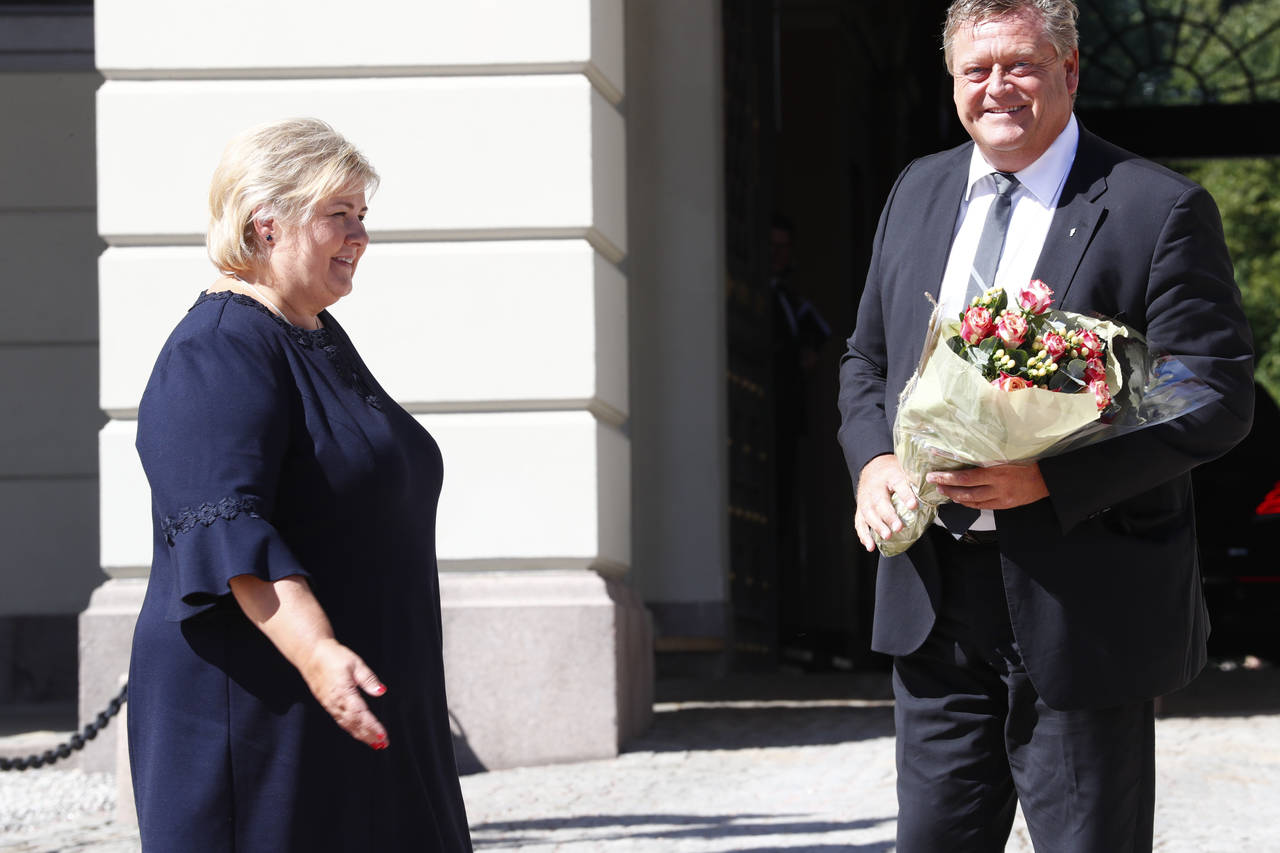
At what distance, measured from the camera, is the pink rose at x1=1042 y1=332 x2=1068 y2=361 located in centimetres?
267

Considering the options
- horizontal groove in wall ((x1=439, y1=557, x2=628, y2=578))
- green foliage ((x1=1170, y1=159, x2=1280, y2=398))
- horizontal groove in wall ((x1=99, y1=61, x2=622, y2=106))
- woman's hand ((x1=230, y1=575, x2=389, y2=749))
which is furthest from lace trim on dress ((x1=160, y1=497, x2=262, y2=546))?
green foliage ((x1=1170, y1=159, x2=1280, y2=398))

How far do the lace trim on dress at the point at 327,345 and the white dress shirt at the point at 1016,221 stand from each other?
1.06 metres

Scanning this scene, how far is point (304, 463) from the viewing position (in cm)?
295

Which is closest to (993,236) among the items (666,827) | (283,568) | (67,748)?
(283,568)

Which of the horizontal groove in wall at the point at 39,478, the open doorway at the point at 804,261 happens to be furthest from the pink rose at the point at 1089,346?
the horizontal groove in wall at the point at 39,478

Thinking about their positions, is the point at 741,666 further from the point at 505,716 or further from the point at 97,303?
the point at 97,303

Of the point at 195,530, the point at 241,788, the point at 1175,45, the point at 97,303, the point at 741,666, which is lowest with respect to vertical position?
the point at 741,666

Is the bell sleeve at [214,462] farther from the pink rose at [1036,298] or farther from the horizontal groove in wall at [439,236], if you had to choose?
the horizontal groove in wall at [439,236]

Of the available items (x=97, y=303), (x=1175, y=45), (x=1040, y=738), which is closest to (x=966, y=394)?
(x=1040, y=738)

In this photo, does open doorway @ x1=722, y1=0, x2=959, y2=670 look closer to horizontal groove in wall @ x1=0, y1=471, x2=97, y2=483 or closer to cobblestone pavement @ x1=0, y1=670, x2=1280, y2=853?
cobblestone pavement @ x1=0, y1=670, x2=1280, y2=853

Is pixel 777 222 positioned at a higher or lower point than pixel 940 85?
lower

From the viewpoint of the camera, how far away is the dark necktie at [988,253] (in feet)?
9.89

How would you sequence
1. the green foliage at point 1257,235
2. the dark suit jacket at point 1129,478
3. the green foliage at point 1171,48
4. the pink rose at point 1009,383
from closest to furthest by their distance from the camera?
the pink rose at point 1009,383
the dark suit jacket at point 1129,478
the green foliage at point 1171,48
the green foliage at point 1257,235

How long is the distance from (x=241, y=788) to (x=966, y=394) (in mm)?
1347
